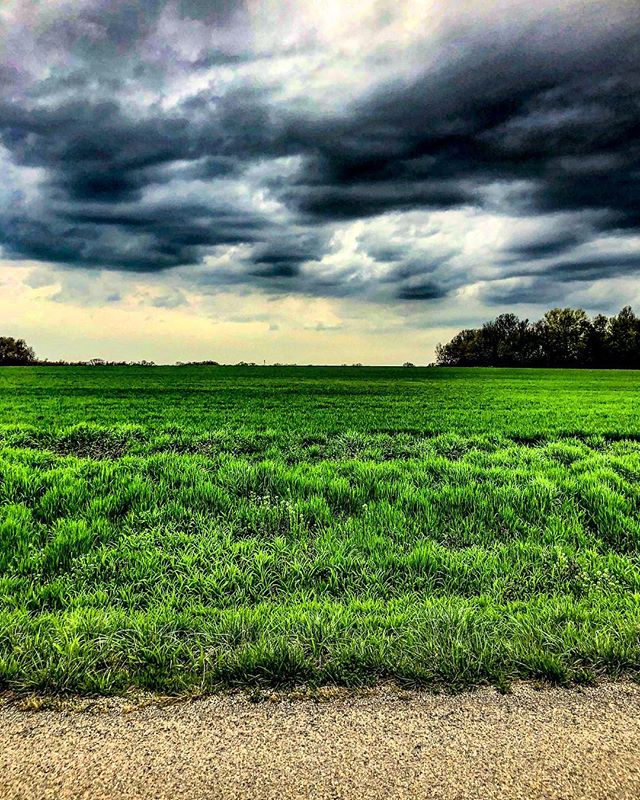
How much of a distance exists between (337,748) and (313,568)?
2.56 meters

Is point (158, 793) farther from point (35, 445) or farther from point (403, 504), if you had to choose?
point (35, 445)

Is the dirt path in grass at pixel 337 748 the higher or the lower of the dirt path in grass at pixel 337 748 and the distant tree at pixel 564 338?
the lower

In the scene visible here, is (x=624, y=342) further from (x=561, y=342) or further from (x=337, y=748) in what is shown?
(x=337, y=748)

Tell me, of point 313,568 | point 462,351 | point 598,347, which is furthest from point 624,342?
point 313,568

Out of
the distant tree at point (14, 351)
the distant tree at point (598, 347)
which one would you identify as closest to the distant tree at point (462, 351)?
the distant tree at point (598, 347)

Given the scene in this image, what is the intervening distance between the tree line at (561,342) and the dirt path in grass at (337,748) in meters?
139

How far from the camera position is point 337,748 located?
2.81 metres

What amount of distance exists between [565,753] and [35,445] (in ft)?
38.7

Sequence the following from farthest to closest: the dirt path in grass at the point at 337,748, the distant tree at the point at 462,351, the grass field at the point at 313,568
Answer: the distant tree at the point at 462,351 → the grass field at the point at 313,568 → the dirt path in grass at the point at 337,748

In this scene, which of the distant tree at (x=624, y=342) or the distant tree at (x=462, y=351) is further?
the distant tree at (x=462, y=351)

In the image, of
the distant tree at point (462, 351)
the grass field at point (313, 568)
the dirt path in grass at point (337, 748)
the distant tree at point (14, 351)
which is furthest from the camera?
the distant tree at point (462, 351)

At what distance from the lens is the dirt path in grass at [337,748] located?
2.55m

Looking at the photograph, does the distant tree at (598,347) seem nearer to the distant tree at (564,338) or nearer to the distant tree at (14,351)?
the distant tree at (564,338)

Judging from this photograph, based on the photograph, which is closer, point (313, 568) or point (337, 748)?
point (337, 748)
